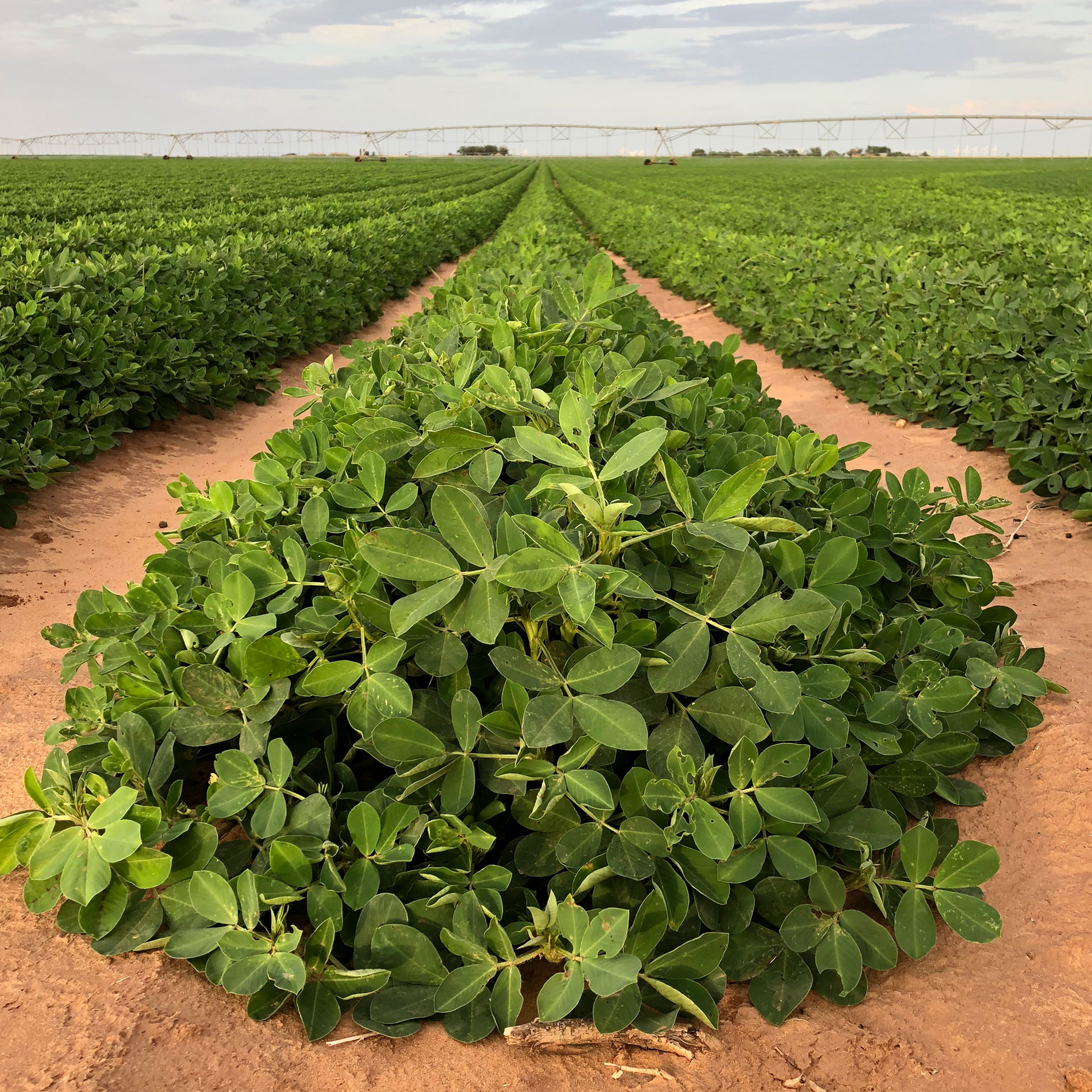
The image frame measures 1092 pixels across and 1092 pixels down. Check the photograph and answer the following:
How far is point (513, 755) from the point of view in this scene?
4.66 ft

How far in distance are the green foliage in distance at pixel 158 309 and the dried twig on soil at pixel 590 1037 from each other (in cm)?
440

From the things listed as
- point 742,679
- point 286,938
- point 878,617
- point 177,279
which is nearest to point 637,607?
point 742,679

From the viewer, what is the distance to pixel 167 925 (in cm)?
145

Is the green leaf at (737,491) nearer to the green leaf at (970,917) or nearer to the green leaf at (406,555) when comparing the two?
the green leaf at (406,555)

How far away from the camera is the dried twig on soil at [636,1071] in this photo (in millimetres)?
1277

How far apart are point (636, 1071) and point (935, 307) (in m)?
6.82

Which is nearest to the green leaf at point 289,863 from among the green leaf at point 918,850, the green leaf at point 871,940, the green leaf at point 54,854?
the green leaf at point 54,854

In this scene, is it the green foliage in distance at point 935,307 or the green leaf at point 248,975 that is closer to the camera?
the green leaf at point 248,975

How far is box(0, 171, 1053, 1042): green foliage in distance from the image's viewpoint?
1.31 meters

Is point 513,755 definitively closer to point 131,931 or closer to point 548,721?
point 548,721

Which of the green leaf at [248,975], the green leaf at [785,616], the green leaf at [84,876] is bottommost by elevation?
the green leaf at [248,975]

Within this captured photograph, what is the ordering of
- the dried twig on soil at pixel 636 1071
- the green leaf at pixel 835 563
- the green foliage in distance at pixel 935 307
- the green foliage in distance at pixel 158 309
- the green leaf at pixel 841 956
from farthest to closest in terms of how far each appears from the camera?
the green foliage in distance at pixel 935 307 < the green foliage in distance at pixel 158 309 < the green leaf at pixel 835 563 < the green leaf at pixel 841 956 < the dried twig on soil at pixel 636 1071

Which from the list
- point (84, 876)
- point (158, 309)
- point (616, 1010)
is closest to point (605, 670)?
point (616, 1010)

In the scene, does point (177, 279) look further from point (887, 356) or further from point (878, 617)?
point (878, 617)
